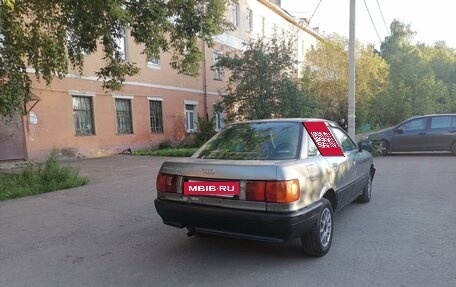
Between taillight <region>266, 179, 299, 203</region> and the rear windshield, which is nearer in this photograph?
taillight <region>266, 179, 299, 203</region>

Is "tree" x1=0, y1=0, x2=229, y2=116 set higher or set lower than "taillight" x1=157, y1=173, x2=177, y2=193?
higher

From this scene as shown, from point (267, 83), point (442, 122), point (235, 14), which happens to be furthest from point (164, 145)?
point (442, 122)

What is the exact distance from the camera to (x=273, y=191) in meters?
3.76

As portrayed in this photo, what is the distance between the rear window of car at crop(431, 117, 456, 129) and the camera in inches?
560

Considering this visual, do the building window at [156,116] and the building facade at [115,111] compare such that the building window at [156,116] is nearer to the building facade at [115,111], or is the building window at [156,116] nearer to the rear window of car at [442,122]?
the building facade at [115,111]

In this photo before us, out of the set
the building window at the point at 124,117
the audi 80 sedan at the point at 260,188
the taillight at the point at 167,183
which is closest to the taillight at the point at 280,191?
the audi 80 sedan at the point at 260,188

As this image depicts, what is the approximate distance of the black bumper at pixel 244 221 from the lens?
3.75 meters

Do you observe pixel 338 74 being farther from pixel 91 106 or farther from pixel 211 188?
pixel 211 188

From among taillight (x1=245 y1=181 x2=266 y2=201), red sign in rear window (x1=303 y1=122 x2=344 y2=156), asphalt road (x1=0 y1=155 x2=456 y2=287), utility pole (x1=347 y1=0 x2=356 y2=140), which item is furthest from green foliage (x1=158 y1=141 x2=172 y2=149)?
taillight (x1=245 y1=181 x2=266 y2=201)

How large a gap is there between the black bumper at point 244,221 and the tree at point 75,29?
14.7 feet

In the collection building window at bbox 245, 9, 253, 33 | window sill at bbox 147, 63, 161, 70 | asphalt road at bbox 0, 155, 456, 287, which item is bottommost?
asphalt road at bbox 0, 155, 456, 287

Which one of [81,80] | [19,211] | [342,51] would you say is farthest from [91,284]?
[342,51]

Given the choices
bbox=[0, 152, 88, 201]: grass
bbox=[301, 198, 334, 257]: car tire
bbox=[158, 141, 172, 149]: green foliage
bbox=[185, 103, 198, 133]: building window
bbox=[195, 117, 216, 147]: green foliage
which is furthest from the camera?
bbox=[185, 103, 198, 133]: building window

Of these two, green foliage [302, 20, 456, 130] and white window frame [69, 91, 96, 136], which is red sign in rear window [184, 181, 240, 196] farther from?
green foliage [302, 20, 456, 130]
